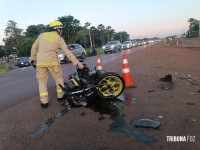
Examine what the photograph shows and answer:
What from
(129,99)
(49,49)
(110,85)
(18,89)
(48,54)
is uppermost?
(49,49)

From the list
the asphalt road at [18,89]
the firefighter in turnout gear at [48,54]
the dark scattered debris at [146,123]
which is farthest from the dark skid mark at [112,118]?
the asphalt road at [18,89]

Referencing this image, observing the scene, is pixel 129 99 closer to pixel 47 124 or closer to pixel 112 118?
pixel 112 118

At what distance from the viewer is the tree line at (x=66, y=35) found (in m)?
100

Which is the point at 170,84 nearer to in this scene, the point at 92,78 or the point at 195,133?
the point at 92,78

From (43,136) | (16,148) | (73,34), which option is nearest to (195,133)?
(43,136)

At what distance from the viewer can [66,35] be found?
101m

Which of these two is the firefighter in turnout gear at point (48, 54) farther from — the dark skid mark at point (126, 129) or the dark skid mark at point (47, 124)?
the dark skid mark at point (126, 129)

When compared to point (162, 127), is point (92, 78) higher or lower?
higher

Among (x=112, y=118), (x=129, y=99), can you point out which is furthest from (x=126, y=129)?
(x=129, y=99)

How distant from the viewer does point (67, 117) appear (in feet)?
17.5

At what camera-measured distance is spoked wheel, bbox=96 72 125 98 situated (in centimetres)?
641

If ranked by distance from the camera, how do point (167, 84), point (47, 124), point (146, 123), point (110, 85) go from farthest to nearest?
point (167, 84) → point (110, 85) → point (47, 124) → point (146, 123)

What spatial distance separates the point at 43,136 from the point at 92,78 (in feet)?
7.74

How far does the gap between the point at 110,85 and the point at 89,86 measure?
569 millimetres
